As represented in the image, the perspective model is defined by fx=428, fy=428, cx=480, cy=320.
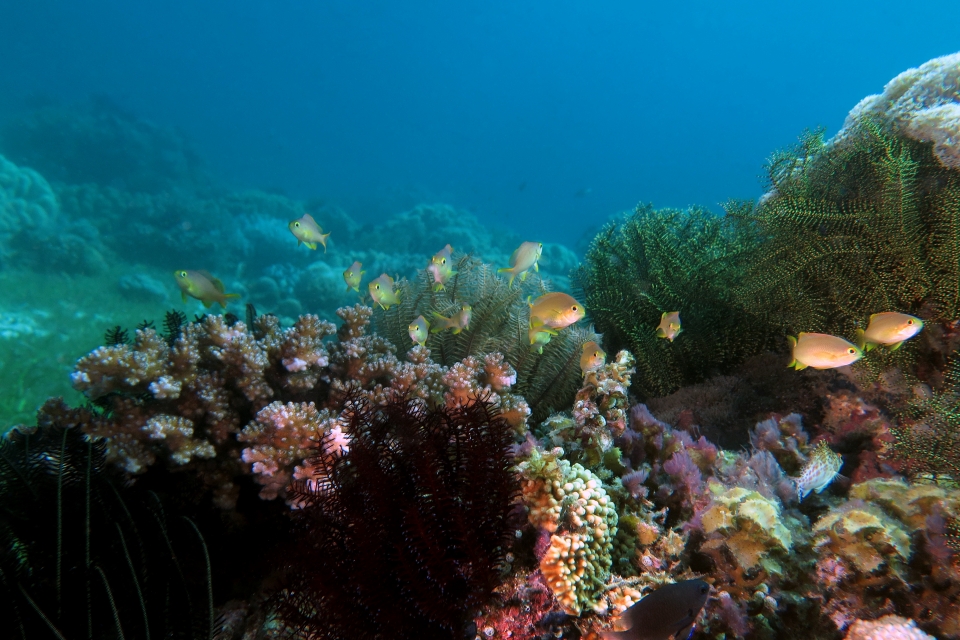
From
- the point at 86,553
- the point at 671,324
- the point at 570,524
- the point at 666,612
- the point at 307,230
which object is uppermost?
the point at 307,230

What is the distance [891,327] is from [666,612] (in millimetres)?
2552

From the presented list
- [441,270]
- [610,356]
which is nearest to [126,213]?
[441,270]

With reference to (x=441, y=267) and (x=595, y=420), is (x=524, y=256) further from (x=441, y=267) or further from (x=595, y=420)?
(x=595, y=420)

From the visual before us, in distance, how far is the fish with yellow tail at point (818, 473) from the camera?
2832 millimetres

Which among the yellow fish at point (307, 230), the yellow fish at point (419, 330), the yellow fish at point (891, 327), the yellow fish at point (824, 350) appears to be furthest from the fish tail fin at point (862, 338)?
the yellow fish at point (307, 230)

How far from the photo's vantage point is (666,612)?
1.69 metres

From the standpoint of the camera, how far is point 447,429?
2.42 m

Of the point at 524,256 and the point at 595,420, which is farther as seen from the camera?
the point at 524,256

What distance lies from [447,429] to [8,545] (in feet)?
7.64

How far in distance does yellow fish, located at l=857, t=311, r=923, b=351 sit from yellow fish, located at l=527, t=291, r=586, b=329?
1.91 meters

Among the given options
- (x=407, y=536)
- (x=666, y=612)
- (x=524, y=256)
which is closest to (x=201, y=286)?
(x=524, y=256)

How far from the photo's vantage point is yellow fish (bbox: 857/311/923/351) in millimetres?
2773

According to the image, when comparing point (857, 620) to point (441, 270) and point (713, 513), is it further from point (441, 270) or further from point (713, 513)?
point (441, 270)

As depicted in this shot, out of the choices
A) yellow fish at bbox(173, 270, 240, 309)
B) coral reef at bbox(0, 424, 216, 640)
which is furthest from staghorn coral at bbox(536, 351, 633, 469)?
yellow fish at bbox(173, 270, 240, 309)
